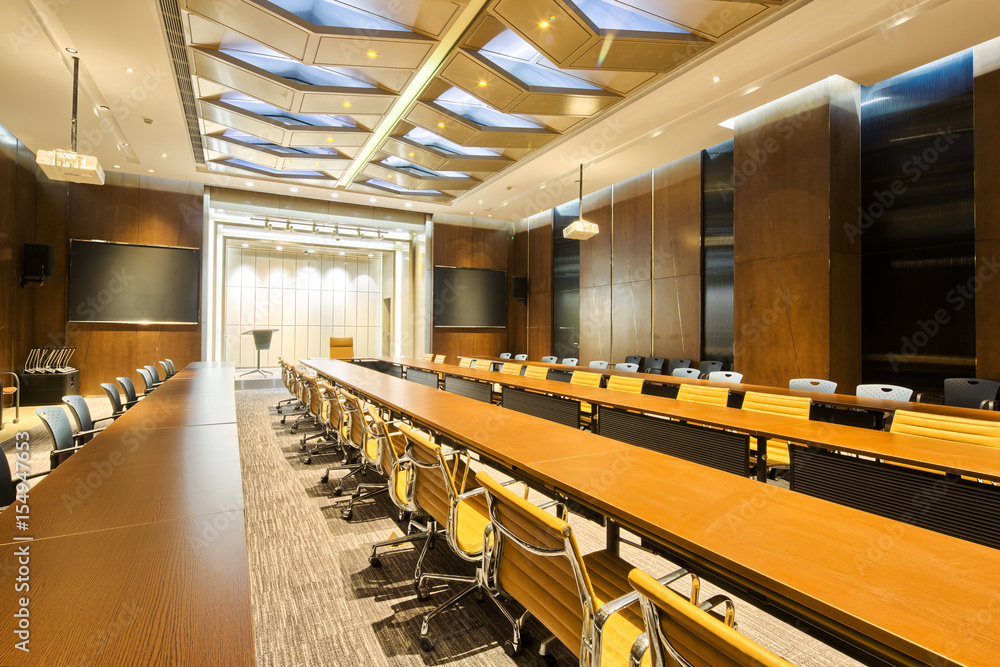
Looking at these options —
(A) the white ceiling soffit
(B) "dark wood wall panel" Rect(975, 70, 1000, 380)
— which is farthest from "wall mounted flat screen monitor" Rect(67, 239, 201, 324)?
(B) "dark wood wall panel" Rect(975, 70, 1000, 380)

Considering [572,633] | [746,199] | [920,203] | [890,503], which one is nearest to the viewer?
[572,633]

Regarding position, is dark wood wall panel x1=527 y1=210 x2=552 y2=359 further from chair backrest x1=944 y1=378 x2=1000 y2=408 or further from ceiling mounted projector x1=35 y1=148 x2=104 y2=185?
ceiling mounted projector x1=35 y1=148 x2=104 y2=185

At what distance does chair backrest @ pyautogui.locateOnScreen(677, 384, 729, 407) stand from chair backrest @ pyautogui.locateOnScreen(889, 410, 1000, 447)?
1.16 metres

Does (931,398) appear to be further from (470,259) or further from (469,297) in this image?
(470,259)

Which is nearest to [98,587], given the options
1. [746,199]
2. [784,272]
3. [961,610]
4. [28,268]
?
[961,610]

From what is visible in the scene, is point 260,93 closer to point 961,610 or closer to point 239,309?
point 961,610

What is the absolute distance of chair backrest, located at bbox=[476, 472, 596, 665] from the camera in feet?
3.95

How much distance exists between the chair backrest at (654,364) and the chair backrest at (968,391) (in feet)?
12.4

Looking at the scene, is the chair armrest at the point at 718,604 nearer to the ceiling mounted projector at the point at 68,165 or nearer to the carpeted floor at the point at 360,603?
the carpeted floor at the point at 360,603

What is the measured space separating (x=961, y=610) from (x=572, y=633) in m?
0.86

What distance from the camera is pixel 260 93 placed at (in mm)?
5594

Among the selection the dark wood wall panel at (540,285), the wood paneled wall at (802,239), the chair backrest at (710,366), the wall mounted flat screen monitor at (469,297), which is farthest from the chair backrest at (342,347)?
the wood paneled wall at (802,239)

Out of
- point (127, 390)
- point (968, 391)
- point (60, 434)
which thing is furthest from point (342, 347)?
point (968, 391)

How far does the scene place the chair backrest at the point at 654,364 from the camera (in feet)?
27.0
